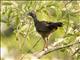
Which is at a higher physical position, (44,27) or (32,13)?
(32,13)

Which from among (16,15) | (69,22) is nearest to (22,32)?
(16,15)

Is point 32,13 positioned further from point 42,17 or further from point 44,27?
point 44,27

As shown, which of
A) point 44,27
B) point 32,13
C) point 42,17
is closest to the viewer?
point 44,27

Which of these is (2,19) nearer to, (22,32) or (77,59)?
(22,32)

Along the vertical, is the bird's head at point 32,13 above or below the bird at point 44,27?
above

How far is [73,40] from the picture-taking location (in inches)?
159

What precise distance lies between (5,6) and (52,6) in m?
0.63

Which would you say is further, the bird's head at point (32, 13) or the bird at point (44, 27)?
the bird's head at point (32, 13)

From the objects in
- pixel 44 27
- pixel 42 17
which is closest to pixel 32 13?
pixel 42 17

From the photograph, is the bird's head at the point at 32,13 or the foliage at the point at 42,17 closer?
the foliage at the point at 42,17

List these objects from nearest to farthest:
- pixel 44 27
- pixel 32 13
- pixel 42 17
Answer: pixel 44 27 < pixel 32 13 < pixel 42 17

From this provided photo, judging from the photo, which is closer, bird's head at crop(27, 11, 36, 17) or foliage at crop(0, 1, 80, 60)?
foliage at crop(0, 1, 80, 60)

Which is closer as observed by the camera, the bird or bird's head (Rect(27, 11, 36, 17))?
the bird

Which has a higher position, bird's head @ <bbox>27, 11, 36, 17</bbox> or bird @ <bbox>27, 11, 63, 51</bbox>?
bird's head @ <bbox>27, 11, 36, 17</bbox>
